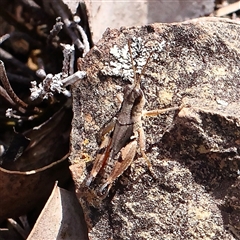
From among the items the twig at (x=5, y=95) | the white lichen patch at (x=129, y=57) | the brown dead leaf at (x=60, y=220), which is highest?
the white lichen patch at (x=129, y=57)

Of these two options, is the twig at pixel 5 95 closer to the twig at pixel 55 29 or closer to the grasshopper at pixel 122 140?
the twig at pixel 55 29

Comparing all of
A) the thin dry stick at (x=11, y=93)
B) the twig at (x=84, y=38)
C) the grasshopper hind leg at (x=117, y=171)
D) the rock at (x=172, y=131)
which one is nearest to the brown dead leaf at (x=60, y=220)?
the rock at (x=172, y=131)

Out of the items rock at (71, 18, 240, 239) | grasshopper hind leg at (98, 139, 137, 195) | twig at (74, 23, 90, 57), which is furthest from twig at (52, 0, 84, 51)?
grasshopper hind leg at (98, 139, 137, 195)

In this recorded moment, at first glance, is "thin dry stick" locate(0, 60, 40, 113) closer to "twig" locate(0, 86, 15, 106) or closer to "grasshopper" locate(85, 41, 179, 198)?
"twig" locate(0, 86, 15, 106)

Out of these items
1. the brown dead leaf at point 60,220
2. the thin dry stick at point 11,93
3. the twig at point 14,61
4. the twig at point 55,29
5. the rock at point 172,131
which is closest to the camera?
the rock at point 172,131

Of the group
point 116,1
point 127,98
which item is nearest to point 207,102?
point 127,98

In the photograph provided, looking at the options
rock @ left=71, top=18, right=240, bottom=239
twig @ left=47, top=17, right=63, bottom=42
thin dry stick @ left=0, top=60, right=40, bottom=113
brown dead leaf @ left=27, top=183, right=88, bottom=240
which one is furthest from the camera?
twig @ left=47, top=17, right=63, bottom=42

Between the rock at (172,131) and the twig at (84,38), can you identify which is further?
the twig at (84,38)
